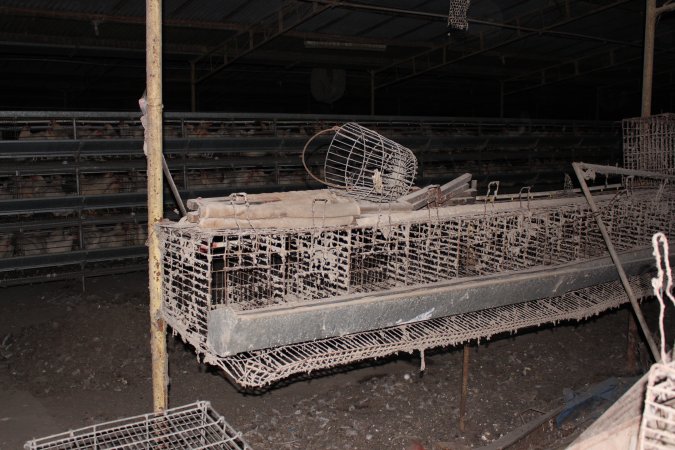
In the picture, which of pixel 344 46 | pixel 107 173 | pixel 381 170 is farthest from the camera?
pixel 344 46

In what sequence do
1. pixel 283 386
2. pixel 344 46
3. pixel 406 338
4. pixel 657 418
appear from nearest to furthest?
pixel 657 418
pixel 406 338
pixel 283 386
pixel 344 46

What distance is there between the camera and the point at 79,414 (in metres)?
3.93

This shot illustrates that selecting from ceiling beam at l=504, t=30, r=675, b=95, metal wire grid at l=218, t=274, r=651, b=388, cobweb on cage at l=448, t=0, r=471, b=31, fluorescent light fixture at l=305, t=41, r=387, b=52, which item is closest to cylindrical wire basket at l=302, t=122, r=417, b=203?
metal wire grid at l=218, t=274, r=651, b=388

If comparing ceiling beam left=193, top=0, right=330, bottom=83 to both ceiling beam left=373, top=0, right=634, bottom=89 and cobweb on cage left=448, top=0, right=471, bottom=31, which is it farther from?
ceiling beam left=373, top=0, right=634, bottom=89

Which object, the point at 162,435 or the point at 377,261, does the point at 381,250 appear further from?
the point at 162,435

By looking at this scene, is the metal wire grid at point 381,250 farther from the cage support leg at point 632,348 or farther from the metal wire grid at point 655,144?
the cage support leg at point 632,348

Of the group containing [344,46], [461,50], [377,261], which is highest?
[461,50]

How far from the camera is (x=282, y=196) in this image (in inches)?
122

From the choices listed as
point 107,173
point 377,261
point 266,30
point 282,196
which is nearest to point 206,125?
point 107,173

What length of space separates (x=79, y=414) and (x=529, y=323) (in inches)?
118

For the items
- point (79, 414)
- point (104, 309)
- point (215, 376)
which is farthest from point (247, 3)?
point (79, 414)

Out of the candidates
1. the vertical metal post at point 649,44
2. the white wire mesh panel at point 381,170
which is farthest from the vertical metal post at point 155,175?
the vertical metal post at point 649,44

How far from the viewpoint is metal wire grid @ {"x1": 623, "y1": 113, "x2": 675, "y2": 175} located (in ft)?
16.3

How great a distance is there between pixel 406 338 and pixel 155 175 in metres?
1.51
